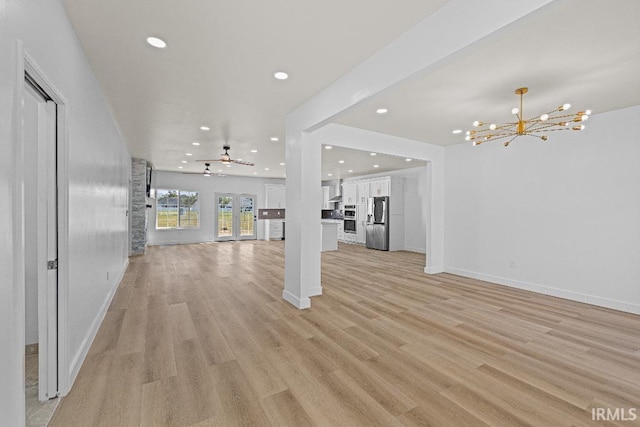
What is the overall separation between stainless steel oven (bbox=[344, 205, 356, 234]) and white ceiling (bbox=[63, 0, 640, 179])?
6391 mm

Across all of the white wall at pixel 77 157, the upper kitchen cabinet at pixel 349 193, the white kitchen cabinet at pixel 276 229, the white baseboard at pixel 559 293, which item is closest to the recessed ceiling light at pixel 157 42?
the white wall at pixel 77 157

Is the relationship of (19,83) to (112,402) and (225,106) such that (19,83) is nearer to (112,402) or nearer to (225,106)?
(112,402)

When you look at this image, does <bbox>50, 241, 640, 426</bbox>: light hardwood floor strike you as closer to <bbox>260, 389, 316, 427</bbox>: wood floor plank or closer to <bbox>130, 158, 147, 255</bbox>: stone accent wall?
<bbox>260, 389, 316, 427</bbox>: wood floor plank

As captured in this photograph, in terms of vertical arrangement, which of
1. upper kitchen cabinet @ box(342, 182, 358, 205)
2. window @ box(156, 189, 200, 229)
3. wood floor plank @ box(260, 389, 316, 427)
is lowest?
wood floor plank @ box(260, 389, 316, 427)

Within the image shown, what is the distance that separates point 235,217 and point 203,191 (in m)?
1.65

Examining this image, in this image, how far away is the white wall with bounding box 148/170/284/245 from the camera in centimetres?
1044

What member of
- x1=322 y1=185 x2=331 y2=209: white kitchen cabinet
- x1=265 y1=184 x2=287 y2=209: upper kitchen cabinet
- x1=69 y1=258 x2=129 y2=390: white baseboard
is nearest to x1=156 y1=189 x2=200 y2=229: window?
x1=265 y1=184 x2=287 y2=209: upper kitchen cabinet

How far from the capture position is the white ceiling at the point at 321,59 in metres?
2.04

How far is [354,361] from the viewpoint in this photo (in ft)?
8.03

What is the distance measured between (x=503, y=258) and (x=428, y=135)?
2617mm

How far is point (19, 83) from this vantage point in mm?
1289

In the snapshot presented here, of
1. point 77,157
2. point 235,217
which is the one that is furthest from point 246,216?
point 77,157

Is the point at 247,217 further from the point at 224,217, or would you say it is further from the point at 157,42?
the point at 157,42

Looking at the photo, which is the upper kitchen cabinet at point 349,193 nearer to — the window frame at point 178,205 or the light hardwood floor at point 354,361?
the window frame at point 178,205
